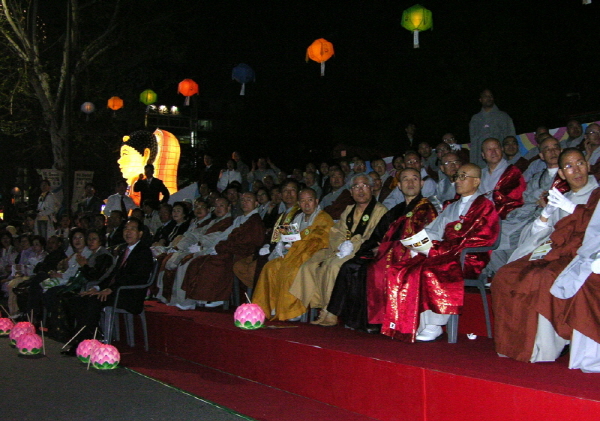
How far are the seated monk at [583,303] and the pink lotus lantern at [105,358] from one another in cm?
396

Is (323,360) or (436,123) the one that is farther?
(436,123)

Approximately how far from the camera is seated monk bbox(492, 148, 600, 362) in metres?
3.84

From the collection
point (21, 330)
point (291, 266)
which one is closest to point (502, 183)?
point (291, 266)

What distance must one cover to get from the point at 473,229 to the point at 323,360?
148cm

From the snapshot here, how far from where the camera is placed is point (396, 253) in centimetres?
533

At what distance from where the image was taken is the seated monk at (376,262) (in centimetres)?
520

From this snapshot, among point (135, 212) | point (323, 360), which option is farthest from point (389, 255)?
point (135, 212)

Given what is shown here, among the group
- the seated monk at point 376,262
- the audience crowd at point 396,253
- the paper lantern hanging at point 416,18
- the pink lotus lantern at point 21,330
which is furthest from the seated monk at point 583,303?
the paper lantern hanging at point 416,18

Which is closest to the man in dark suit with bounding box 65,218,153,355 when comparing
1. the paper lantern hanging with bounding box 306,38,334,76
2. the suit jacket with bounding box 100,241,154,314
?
the suit jacket with bounding box 100,241,154,314

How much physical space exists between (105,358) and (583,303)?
4155mm

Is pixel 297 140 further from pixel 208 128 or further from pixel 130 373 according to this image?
pixel 208 128

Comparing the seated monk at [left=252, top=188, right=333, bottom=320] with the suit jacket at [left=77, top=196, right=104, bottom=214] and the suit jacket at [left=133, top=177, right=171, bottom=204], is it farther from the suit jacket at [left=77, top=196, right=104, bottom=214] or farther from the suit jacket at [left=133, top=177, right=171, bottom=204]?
the suit jacket at [left=77, top=196, right=104, bottom=214]

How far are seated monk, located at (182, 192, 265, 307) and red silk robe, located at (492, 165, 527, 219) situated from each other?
2.99m

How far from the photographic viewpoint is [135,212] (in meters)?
11.3
